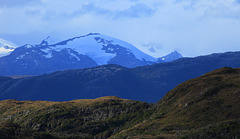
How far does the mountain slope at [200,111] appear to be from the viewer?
110 meters

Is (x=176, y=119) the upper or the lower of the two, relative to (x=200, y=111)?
lower

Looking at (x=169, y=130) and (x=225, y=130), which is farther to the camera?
(x=169, y=130)

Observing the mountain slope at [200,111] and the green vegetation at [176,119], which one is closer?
the green vegetation at [176,119]

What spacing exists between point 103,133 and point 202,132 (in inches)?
2734

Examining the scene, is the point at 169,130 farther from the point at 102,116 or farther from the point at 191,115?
the point at 102,116

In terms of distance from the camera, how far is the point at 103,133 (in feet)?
550

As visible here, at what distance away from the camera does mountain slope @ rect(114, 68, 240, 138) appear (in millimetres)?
110438

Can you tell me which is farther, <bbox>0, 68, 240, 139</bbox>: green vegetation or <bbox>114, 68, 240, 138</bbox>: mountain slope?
<bbox>114, 68, 240, 138</bbox>: mountain slope

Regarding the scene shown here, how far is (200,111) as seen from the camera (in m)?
139

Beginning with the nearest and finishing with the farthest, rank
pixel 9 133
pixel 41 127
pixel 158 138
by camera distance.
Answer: pixel 9 133 → pixel 158 138 → pixel 41 127

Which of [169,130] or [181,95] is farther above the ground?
[181,95]

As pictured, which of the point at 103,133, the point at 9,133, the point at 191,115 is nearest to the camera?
the point at 9,133

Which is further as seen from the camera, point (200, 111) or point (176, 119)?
point (176, 119)

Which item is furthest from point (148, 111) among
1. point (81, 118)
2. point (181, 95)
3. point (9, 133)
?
point (9, 133)
